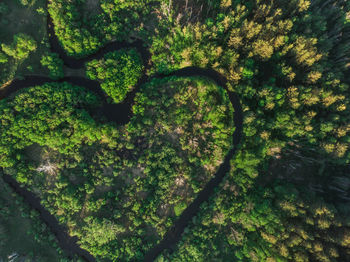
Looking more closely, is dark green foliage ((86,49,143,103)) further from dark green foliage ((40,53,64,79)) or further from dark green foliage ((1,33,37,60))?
dark green foliage ((1,33,37,60))

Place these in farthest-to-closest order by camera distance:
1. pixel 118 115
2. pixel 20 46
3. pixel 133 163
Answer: pixel 118 115
pixel 133 163
pixel 20 46

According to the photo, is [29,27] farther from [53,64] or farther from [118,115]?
[118,115]

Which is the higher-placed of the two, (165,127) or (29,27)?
(29,27)

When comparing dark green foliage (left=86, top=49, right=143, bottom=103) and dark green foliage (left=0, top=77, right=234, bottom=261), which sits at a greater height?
dark green foliage (left=86, top=49, right=143, bottom=103)

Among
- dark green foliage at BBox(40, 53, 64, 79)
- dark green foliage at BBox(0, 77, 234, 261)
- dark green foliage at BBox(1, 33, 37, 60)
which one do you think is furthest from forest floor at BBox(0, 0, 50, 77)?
dark green foliage at BBox(0, 77, 234, 261)

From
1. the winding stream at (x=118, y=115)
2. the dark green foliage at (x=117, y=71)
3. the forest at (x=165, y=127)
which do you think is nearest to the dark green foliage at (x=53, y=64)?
the forest at (x=165, y=127)

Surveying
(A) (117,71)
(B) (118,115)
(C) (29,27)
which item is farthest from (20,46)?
(B) (118,115)

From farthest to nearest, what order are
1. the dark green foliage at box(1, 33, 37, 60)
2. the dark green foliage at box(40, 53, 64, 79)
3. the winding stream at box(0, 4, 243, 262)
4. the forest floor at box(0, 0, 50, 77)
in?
the winding stream at box(0, 4, 243, 262) < the forest floor at box(0, 0, 50, 77) < the dark green foliage at box(40, 53, 64, 79) < the dark green foliage at box(1, 33, 37, 60)

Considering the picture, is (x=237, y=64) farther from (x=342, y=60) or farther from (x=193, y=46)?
(x=342, y=60)
